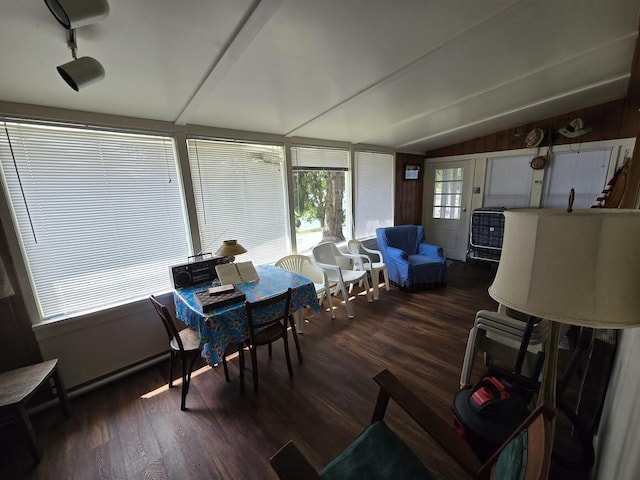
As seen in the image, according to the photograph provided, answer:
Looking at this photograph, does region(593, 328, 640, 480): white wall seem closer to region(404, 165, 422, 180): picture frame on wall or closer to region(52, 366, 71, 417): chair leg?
region(52, 366, 71, 417): chair leg

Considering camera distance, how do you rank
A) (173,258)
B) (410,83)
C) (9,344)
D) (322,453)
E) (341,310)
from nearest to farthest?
(322,453) → (9,344) → (410,83) → (173,258) → (341,310)

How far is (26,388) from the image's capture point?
1.46 meters

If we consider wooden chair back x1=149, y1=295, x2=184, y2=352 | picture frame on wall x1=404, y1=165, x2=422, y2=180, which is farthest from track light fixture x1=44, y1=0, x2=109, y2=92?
picture frame on wall x1=404, y1=165, x2=422, y2=180

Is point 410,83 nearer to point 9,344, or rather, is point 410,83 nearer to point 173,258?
point 173,258

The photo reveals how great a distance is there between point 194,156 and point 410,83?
2016 millimetres

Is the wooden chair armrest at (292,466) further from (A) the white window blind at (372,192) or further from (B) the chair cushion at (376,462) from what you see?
(A) the white window blind at (372,192)

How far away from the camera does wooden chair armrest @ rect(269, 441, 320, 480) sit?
2.38 feet

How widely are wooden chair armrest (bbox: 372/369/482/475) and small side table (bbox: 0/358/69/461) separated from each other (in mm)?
1915

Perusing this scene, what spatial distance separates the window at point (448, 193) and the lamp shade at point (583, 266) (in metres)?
4.69

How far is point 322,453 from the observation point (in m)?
1.44

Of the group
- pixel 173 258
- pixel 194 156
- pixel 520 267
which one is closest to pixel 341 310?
pixel 173 258

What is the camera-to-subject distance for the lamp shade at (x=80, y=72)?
3.51ft

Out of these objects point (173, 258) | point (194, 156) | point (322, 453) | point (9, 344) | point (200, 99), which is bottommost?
point (322, 453)

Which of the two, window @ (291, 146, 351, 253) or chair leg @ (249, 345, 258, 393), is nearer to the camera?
chair leg @ (249, 345, 258, 393)
